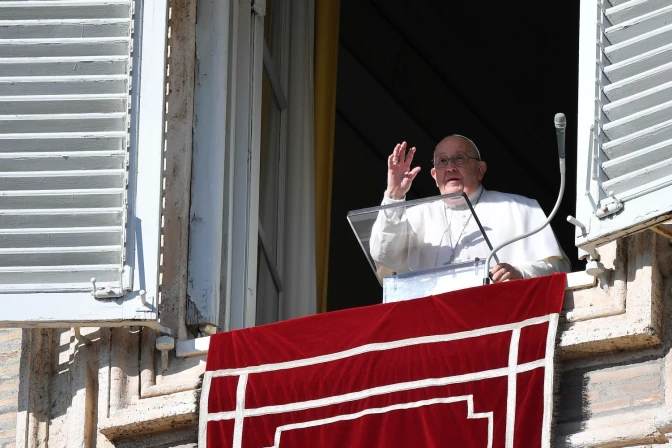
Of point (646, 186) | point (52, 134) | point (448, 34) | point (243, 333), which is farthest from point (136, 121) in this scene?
point (448, 34)

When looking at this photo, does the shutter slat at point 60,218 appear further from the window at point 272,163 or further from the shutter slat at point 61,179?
the window at point 272,163

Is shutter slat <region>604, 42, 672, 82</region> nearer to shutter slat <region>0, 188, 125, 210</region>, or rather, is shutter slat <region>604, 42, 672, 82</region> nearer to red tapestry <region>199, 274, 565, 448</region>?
red tapestry <region>199, 274, 565, 448</region>

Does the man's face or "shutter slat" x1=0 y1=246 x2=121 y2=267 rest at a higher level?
the man's face

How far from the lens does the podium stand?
6.06m

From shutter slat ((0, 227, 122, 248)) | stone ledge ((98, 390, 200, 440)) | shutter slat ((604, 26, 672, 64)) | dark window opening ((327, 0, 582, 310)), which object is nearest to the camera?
shutter slat ((604, 26, 672, 64))

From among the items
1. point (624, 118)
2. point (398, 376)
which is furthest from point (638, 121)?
point (398, 376)

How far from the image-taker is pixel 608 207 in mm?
5516

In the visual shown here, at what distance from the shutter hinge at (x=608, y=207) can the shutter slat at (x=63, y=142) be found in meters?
1.60

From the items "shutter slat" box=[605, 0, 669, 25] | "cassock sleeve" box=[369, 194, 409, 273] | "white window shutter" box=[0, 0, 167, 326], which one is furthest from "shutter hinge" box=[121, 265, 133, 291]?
"shutter slat" box=[605, 0, 669, 25]

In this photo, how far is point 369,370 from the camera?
19.1 feet

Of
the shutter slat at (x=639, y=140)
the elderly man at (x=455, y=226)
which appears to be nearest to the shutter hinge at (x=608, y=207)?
the shutter slat at (x=639, y=140)

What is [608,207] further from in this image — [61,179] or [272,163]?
[272,163]

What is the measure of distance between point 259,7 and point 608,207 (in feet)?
6.64

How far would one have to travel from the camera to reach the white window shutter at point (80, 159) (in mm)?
6051
